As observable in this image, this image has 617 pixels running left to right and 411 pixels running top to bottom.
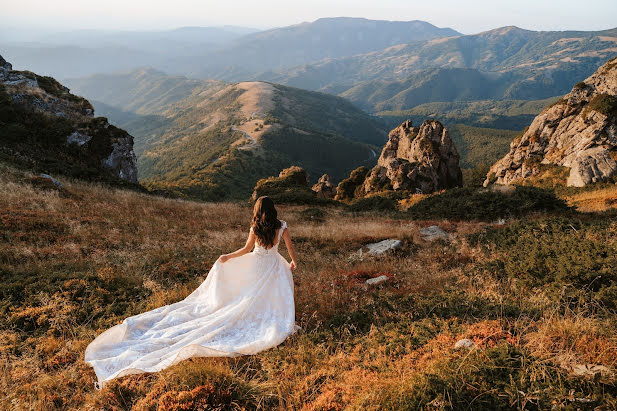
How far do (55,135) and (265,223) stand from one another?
109ft

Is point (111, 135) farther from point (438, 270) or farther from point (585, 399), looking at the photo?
point (585, 399)

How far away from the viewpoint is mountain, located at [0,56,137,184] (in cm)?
2566

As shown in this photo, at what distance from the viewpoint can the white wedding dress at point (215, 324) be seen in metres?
5.15

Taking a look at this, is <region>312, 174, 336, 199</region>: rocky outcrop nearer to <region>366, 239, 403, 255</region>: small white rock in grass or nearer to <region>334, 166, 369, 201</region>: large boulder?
<region>334, 166, 369, 201</region>: large boulder

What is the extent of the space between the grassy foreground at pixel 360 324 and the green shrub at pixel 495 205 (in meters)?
9.31

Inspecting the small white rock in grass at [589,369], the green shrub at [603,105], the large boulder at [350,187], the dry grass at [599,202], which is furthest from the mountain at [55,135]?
the green shrub at [603,105]

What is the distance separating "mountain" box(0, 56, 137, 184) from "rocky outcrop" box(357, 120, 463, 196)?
35.8m

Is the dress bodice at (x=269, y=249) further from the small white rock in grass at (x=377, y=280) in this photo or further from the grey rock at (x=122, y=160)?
the grey rock at (x=122, y=160)

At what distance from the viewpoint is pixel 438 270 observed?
10203 mm

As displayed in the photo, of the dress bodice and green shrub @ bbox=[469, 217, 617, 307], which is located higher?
the dress bodice

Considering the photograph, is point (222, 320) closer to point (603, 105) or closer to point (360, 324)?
point (360, 324)

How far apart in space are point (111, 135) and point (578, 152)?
50.5 m

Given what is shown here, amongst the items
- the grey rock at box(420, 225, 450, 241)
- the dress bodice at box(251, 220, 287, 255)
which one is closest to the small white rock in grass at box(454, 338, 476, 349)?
the dress bodice at box(251, 220, 287, 255)

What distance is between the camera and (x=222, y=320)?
616cm
